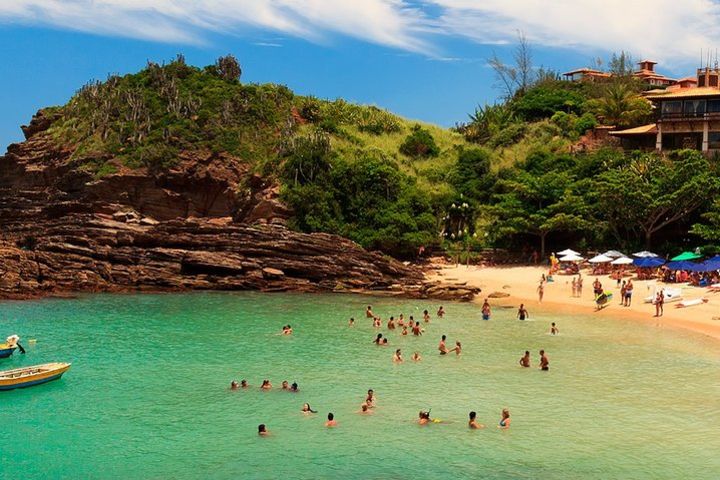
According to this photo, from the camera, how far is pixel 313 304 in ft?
122

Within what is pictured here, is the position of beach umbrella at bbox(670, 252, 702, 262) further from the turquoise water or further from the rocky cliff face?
the rocky cliff face

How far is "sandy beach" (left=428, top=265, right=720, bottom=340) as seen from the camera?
3145 centimetres

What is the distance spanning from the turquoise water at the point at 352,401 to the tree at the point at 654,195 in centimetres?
1103

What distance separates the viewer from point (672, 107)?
162ft

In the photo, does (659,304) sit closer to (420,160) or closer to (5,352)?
(5,352)

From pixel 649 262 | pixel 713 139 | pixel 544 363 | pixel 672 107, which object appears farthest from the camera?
pixel 672 107

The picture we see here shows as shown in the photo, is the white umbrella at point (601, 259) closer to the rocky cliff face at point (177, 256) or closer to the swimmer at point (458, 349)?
the rocky cliff face at point (177, 256)

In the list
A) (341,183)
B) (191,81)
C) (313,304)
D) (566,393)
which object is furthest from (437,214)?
(566,393)

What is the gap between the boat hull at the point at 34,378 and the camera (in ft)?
72.7

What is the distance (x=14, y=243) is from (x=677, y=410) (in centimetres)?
4115

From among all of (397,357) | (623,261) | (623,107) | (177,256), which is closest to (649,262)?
(623,261)

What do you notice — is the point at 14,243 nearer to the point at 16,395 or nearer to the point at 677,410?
the point at 16,395

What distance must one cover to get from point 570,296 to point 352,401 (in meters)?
19.8

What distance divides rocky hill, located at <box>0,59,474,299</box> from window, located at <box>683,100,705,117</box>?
21.3m
